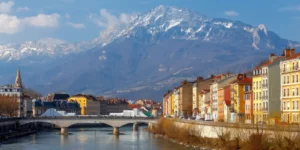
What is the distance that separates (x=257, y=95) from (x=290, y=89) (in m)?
11.0

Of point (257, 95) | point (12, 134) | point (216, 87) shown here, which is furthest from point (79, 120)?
point (257, 95)

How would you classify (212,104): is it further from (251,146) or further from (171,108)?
(171,108)

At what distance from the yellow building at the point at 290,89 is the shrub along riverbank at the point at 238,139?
6297mm

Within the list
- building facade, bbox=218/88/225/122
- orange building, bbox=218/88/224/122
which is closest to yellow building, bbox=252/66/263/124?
building facade, bbox=218/88/225/122

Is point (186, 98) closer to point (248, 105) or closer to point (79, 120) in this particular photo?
point (79, 120)

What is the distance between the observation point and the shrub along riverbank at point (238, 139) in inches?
2195

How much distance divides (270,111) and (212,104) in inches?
1340

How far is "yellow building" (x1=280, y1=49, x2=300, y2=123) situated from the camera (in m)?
67.2

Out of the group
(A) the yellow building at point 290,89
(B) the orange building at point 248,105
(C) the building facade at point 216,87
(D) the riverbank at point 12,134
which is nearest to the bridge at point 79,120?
(D) the riverbank at point 12,134

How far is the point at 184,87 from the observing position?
139m

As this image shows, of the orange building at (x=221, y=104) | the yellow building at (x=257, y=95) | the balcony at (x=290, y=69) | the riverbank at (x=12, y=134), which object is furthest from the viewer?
the riverbank at (x=12, y=134)

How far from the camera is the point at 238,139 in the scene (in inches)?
2547

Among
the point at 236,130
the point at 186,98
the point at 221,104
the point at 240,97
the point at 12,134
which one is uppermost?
the point at 186,98

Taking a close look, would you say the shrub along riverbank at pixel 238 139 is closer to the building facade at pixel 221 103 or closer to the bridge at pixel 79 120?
the building facade at pixel 221 103
